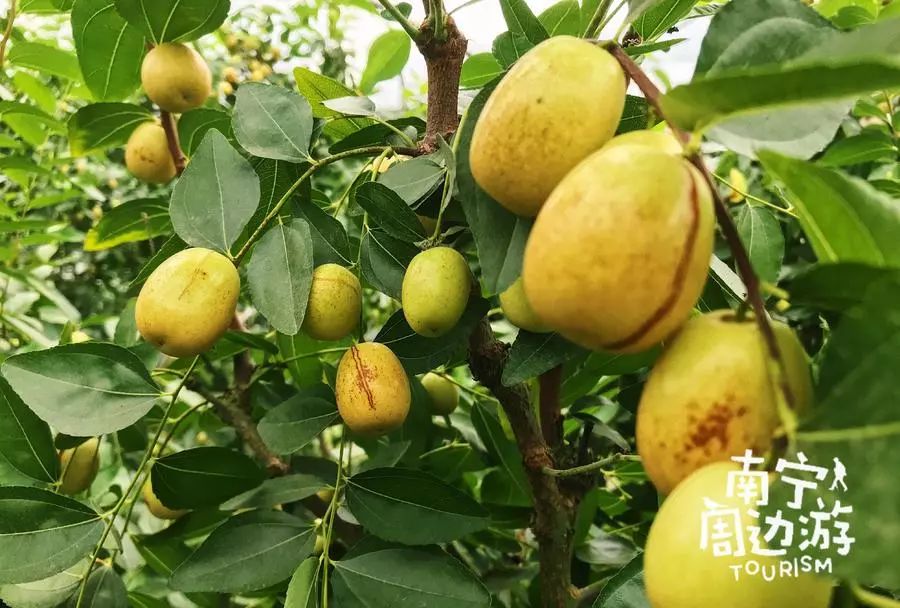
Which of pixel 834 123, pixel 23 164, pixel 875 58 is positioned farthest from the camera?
pixel 23 164

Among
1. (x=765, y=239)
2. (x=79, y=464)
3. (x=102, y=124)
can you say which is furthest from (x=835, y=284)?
(x=102, y=124)

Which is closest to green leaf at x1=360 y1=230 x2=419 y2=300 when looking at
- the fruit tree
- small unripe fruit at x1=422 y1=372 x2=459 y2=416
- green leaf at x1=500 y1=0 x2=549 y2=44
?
the fruit tree

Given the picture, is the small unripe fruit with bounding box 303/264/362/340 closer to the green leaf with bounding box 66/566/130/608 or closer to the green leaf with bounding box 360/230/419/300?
the green leaf with bounding box 360/230/419/300

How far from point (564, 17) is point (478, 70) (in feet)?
0.73

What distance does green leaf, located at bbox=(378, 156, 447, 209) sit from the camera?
26.8 inches

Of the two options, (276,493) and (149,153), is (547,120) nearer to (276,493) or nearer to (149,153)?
(276,493)

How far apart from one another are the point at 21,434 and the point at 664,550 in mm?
776

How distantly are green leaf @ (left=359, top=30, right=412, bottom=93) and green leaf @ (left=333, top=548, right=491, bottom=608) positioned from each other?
0.76 metres

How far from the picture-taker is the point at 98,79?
1087 millimetres

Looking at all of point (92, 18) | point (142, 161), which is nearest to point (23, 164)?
point (142, 161)

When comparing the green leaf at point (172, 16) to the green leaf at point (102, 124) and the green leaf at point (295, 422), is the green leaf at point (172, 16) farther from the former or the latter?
the green leaf at point (295, 422)

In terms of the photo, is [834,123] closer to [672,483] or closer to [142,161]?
[672,483]

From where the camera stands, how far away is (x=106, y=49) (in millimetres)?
1043

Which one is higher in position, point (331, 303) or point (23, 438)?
point (331, 303)
